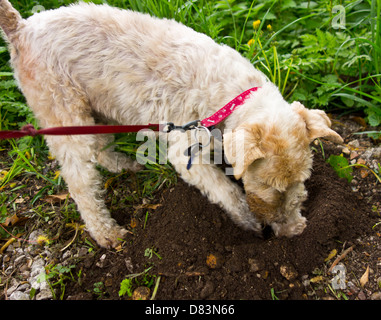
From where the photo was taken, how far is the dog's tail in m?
2.85

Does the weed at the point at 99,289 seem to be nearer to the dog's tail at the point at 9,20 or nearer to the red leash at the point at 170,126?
the red leash at the point at 170,126

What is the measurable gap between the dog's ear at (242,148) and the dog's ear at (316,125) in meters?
0.52

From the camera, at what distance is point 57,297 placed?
9.30ft

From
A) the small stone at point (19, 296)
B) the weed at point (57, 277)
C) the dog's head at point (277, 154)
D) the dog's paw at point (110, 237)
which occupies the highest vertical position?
the dog's head at point (277, 154)

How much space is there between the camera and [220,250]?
112 inches

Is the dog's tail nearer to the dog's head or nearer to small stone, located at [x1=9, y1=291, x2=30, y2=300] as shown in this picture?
the dog's head

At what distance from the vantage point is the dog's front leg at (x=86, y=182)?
316 cm

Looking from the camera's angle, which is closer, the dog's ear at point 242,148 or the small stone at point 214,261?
the dog's ear at point 242,148

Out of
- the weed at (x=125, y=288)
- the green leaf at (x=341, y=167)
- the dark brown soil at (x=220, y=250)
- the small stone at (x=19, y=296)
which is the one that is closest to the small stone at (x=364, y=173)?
the green leaf at (x=341, y=167)

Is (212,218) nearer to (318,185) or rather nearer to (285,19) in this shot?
(318,185)

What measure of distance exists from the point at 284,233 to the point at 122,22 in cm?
246

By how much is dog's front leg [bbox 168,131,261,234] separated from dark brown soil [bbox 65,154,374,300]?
0.11 metres

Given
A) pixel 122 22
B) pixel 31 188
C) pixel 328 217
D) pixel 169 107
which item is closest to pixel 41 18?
pixel 122 22

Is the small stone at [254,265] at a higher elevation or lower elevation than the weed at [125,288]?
higher
